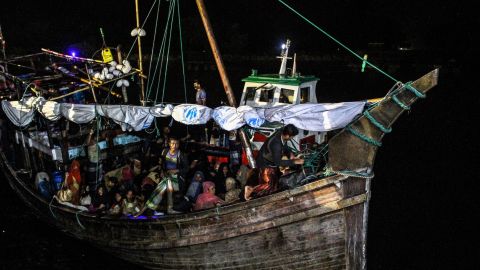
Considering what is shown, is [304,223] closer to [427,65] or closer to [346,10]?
[427,65]

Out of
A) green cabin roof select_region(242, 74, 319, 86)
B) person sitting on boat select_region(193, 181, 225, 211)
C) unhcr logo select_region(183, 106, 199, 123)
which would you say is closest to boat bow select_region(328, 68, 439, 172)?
person sitting on boat select_region(193, 181, 225, 211)

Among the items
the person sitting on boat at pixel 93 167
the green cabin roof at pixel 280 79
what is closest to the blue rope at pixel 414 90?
the green cabin roof at pixel 280 79

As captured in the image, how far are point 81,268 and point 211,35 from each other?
699 centimetres

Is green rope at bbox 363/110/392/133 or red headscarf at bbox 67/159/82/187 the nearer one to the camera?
green rope at bbox 363/110/392/133

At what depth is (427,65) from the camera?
4250 cm

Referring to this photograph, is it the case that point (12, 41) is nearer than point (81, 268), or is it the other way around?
point (81, 268)

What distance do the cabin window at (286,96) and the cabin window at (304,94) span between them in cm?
45

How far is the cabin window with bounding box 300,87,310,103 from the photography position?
1325cm

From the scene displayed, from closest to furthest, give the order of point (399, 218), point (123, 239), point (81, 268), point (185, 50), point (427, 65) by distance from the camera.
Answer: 1. point (123, 239)
2. point (81, 268)
3. point (399, 218)
4. point (427, 65)
5. point (185, 50)

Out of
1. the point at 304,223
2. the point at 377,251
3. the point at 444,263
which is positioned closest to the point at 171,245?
the point at 304,223

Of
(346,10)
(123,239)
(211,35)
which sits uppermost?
(346,10)

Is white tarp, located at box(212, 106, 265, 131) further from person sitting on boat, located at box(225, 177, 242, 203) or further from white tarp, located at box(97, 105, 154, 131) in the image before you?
white tarp, located at box(97, 105, 154, 131)

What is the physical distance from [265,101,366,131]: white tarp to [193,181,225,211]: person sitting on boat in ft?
6.72

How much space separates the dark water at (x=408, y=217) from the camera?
1175cm
